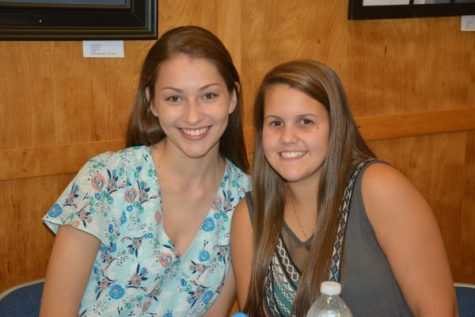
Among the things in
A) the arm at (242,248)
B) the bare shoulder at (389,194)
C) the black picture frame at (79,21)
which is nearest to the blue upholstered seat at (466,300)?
the bare shoulder at (389,194)

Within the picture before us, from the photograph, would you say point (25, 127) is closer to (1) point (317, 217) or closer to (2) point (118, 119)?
(2) point (118, 119)

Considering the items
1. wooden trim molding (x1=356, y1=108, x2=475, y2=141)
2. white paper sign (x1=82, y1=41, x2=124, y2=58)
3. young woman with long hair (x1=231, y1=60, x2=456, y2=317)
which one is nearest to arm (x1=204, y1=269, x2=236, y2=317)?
young woman with long hair (x1=231, y1=60, x2=456, y2=317)

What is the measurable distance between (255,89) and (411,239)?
1.39 meters

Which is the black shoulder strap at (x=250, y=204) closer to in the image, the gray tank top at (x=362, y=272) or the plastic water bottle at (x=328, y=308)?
the gray tank top at (x=362, y=272)

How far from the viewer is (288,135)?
1.88 m

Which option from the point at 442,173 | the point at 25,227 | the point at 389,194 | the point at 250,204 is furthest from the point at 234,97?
the point at 442,173

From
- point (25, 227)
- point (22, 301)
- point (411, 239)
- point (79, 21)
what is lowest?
point (22, 301)

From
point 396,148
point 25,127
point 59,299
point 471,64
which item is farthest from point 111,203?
point 471,64

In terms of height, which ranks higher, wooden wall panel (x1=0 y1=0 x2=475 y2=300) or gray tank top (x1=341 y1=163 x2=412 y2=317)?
wooden wall panel (x1=0 y1=0 x2=475 y2=300)

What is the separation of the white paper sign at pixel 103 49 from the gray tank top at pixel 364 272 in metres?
1.23

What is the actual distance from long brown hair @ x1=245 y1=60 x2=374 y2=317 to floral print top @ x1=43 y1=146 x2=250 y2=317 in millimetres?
268

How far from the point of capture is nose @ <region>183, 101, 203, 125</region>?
6.72 ft

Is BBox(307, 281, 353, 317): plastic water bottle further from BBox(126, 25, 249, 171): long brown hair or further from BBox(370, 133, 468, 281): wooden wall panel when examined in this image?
BBox(370, 133, 468, 281): wooden wall panel

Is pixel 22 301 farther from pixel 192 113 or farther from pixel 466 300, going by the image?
pixel 466 300
